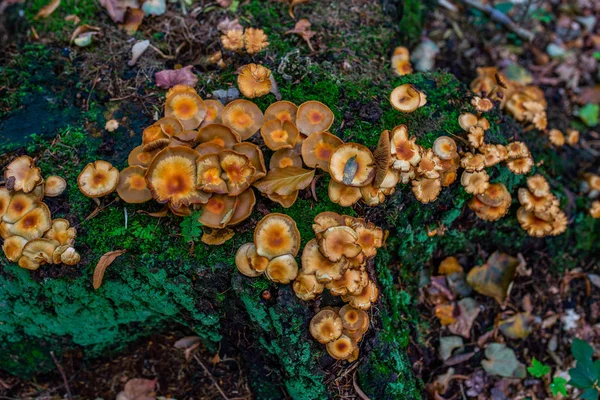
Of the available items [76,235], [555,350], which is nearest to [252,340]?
[76,235]

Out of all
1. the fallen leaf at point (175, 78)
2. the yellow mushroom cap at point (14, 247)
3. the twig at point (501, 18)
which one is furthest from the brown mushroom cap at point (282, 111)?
the twig at point (501, 18)

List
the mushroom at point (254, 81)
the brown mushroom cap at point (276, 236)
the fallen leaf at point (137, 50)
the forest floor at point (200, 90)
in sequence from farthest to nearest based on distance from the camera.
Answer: the fallen leaf at point (137, 50), the forest floor at point (200, 90), the mushroom at point (254, 81), the brown mushroom cap at point (276, 236)

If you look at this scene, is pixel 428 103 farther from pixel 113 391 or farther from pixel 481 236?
pixel 113 391

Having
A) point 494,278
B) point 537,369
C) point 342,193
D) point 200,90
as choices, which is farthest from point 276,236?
point 537,369

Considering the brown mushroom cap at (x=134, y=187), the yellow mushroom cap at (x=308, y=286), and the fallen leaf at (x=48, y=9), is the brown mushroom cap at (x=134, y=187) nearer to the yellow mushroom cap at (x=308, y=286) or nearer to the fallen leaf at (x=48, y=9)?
the yellow mushroom cap at (x=308, y=286)

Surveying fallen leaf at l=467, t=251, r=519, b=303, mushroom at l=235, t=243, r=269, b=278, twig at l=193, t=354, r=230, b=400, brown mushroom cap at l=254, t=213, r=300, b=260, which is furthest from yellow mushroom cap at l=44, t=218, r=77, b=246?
fallen leaf at l=467, t=251, r=519, b=303

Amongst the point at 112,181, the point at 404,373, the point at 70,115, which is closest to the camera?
the point at 112,181
